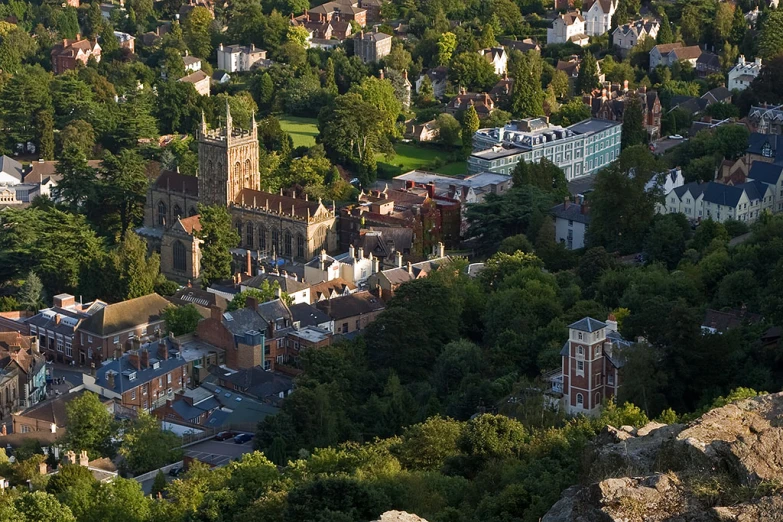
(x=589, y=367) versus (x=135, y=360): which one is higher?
(x=589, y=367)

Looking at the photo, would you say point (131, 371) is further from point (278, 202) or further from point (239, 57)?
point (239, 57)

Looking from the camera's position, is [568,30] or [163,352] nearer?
[163,352]

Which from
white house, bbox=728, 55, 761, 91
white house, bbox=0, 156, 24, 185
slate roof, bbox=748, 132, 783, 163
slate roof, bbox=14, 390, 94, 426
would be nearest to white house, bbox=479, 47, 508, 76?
white house, bbox=728, 55, 761, 91

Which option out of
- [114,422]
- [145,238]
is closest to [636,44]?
[145,238]

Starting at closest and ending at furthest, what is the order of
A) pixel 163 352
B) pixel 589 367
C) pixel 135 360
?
pixel 589 367 < pixel 135 360 < pixel 163 352

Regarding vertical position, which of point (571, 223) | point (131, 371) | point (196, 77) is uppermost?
point (571, 223)

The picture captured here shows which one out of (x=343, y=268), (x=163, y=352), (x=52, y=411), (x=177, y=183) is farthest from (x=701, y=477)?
(x=177, y=183)

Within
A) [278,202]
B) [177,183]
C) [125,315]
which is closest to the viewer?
[125,315]

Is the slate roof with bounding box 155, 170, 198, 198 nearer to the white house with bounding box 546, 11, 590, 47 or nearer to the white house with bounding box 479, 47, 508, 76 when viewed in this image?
the white house with bounding box 479, 47, 508, 76
